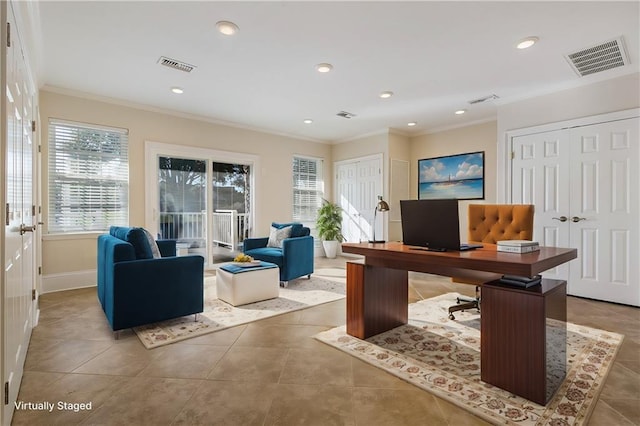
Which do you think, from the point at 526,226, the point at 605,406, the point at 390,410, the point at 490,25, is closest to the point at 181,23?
the point at 490,25

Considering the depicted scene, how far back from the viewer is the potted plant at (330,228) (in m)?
6.85

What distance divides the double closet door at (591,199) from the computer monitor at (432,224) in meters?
2.54

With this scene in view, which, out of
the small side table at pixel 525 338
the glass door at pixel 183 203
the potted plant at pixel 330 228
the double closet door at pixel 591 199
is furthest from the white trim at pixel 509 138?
the glass door at pixel 183 203

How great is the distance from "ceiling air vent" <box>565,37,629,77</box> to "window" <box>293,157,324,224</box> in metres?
4.69

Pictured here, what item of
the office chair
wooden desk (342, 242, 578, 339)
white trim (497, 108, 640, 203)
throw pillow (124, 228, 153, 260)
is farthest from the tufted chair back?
throw pillow (124, 228, 153, 260)

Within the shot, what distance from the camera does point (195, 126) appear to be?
5.37 metres

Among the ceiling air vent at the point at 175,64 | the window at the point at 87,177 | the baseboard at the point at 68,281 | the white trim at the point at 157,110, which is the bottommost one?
the baseboard at the point at 68,281

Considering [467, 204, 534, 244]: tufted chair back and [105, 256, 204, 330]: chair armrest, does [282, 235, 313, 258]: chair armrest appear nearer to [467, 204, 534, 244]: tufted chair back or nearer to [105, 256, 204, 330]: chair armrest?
[105, 256, 204, 330]: chair armrest

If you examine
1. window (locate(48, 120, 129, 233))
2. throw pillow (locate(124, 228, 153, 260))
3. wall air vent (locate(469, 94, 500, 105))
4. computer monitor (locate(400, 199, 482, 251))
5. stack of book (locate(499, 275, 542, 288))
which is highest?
wall air vent (locate(469, 94, 500, 105))

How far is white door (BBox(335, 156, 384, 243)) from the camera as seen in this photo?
6.32 m

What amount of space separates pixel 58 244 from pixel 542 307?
16.8 ft

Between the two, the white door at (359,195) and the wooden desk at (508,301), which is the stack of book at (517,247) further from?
the white door at (359,195)

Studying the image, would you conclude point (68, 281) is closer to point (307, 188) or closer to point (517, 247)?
point (307, 188)

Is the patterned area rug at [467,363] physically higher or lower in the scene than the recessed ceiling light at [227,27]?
lower
